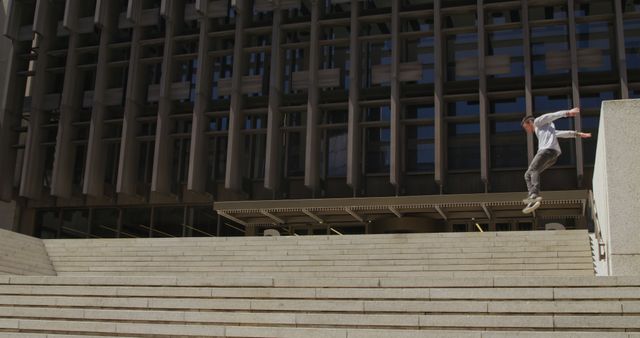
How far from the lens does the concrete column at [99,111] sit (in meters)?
26.5

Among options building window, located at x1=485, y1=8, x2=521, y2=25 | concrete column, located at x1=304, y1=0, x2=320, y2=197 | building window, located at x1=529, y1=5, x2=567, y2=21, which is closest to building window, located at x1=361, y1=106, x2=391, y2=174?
concrete column, located at x1=304, y1=0, x2=320, y2=197

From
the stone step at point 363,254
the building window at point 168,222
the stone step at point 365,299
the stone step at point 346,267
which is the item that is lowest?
the stone step at point 365,299

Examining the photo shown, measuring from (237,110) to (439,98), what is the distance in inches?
251

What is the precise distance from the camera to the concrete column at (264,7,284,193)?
24.2 meters

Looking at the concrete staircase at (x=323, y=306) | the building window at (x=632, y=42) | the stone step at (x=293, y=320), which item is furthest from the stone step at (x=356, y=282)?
the building window at (x=632, y=42)

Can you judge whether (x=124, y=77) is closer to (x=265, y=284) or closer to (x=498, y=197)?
(x=498, y=197)

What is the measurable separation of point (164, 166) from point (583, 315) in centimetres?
1945

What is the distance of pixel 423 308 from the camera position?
8789 millimetres

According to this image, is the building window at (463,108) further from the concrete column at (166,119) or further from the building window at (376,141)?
the concrete column at (166,119)

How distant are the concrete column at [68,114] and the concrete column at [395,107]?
11315 mm

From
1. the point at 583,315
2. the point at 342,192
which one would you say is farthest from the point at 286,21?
the point at 583,315

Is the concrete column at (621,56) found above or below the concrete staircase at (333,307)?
above

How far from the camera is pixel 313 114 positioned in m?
24.4

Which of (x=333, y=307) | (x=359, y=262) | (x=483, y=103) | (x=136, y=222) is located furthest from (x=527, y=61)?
(x=333, y=307)
